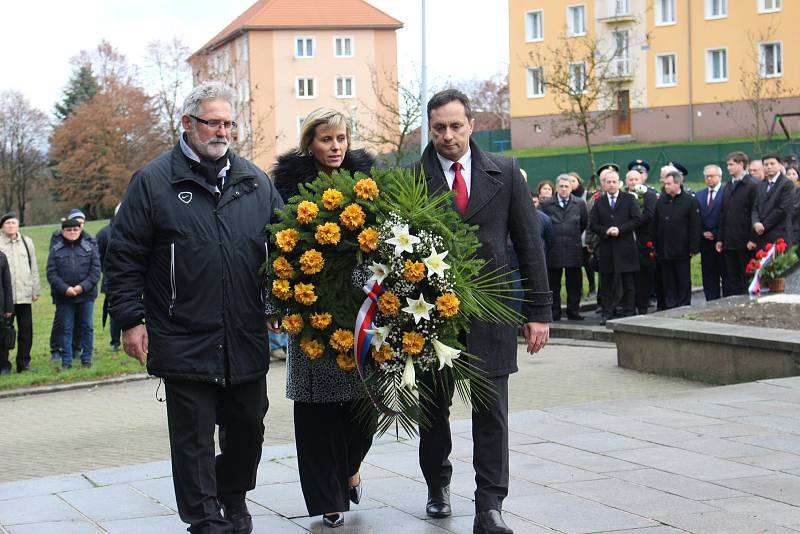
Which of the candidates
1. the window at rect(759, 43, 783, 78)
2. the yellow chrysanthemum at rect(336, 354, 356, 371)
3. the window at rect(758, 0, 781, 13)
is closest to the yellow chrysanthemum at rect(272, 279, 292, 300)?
the yellow chrysanthemum at rect(336, 354, 356, 371)

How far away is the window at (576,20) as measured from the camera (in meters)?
64.6

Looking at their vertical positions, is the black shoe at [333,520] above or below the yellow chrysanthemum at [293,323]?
below

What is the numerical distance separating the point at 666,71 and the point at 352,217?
192 ft

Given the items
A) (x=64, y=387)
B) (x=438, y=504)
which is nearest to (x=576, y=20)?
(x=64, y=387)

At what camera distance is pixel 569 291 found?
1723 centimetres

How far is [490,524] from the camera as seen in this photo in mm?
5566

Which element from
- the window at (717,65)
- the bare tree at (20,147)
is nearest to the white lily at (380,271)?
the window at (717,65)

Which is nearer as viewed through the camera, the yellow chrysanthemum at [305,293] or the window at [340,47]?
the yellow chrysanthemum at [305,293]

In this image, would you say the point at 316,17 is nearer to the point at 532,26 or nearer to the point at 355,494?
the point at 532,26

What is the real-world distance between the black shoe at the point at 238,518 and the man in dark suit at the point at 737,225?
39.0 ft

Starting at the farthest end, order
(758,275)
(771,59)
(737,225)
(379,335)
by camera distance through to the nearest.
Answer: (771,59)
(737,225)
(758,275)
(379,335)

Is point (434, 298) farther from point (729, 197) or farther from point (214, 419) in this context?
point (729, 197)

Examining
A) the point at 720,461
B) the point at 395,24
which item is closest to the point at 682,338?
the point at 720,461

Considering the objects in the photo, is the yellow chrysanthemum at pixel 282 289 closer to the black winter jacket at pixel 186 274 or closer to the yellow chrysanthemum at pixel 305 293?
the yellow chrysanthemum at pixel 305 293
